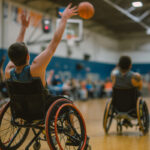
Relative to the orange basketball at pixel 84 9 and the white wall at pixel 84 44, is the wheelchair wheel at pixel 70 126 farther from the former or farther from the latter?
the white wall at pixel 84 44

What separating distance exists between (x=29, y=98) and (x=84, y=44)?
12501 millimetres

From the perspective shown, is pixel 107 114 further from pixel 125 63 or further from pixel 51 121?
pixel 51 121

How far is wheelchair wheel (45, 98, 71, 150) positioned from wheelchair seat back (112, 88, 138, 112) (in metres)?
1.51

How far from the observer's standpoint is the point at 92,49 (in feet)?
50.0

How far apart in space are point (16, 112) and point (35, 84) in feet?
1.19

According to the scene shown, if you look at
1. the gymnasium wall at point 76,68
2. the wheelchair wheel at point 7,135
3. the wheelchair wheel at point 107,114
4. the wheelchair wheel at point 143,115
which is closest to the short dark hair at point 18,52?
the wheelchair wheel at point 7,135

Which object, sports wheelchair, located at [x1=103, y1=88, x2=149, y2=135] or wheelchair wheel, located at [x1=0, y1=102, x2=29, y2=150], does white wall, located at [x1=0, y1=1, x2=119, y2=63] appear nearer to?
sports wheelchair, located at [x1=103, y1=88, x2=149, y2=135]

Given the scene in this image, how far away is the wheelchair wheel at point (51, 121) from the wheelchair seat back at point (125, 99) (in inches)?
59.6

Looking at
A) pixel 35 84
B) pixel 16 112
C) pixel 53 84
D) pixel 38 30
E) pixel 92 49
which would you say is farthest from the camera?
pixel 92 49

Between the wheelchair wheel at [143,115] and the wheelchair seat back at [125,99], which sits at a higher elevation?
the wheelchair seat back at [125,99]

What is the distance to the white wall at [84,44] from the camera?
966 cm

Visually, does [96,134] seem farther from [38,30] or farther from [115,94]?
[38,30]

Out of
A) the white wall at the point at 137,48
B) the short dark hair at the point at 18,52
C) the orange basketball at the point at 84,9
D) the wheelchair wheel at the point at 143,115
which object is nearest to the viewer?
the short dark hair at the point at 18,52

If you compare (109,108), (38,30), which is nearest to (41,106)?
(109,108)
